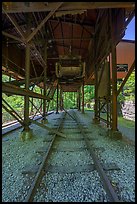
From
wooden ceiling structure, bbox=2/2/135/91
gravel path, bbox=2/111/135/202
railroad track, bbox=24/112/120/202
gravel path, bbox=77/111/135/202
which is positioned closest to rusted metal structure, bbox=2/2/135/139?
wooden ceiling structure, bbox=2/2/135/91

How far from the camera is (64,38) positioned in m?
9.15

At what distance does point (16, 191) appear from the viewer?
2037mm

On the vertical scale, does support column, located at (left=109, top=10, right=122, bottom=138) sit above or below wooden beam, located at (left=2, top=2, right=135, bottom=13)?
below

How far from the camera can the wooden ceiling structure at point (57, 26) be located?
3.27 metres

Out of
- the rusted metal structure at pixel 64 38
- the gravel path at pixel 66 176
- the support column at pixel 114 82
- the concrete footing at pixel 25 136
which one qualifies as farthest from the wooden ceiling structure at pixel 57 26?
the gravel path at pixel 66 176

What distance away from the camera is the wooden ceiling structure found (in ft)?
10.7

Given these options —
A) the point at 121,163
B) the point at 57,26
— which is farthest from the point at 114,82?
the point at 57,26

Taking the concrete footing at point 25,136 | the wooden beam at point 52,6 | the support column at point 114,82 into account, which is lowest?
the concrete footing at point 25,136

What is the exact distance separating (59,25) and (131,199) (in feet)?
26.4

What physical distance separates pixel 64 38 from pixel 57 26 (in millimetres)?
1069

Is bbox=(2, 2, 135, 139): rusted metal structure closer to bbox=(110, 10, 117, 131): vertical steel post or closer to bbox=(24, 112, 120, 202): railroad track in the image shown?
bbox=(110, 10, 117, 131): vertical steel post

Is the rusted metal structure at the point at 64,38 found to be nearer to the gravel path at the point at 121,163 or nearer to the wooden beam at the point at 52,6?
the wooden beam at the point at 52,6

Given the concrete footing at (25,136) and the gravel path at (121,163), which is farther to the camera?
the concrete footing at (25,136)

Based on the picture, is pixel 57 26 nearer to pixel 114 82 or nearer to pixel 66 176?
pixel 114 82
